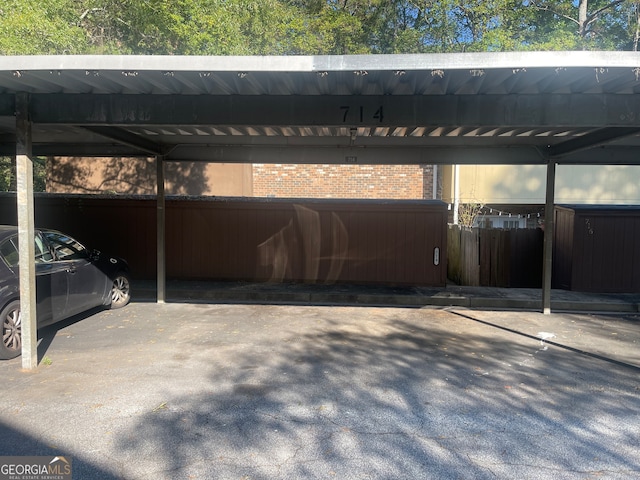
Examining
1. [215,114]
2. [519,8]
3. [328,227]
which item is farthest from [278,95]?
[519,8]

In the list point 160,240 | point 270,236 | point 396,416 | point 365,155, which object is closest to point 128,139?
point 160,240

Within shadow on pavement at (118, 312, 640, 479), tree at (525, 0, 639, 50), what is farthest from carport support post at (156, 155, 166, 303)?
tree at (525, 0, 639, 50)

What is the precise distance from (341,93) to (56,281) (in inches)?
190

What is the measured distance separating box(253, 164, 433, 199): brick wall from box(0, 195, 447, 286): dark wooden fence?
797cm

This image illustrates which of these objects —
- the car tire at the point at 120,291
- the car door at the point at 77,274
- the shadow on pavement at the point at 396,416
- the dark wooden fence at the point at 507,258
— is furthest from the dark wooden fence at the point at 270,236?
the shadow on pavement at the point at 396,416

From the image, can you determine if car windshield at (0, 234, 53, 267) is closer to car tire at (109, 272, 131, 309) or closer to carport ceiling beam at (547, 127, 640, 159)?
car tire at (109, 272, 131, 309)

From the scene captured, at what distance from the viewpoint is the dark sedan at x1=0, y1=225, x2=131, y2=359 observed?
5.89 m

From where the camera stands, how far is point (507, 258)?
41.4 feet

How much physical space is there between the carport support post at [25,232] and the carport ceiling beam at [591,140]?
742 centimetres

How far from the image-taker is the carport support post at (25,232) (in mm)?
5500

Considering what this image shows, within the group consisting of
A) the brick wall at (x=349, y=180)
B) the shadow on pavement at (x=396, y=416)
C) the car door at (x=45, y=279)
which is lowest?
the shadow on pavement at (x=396, y=416)

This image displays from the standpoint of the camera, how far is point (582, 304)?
970cm

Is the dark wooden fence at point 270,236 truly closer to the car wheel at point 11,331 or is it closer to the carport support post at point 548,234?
the carport support post at point 548,234

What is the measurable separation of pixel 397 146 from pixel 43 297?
6323 millimetres
